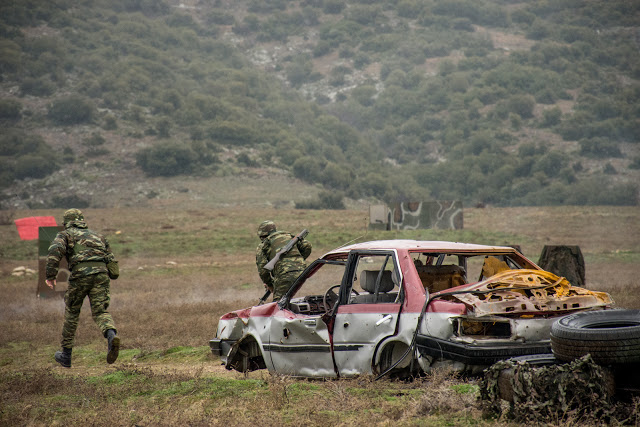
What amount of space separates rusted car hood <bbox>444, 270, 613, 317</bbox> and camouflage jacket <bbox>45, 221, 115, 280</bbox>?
16.1ft

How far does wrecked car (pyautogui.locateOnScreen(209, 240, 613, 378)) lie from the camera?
5.98 metres

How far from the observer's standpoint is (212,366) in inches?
373

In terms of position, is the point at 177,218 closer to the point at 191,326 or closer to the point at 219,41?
the point at 191,326

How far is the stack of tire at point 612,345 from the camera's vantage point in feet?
16.2

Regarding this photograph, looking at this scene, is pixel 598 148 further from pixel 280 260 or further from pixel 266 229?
pixel 280 260

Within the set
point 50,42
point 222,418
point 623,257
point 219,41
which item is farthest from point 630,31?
point 222,418

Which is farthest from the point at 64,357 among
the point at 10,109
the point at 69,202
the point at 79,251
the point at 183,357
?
the point at 10,109

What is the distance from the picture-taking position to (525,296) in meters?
6.27

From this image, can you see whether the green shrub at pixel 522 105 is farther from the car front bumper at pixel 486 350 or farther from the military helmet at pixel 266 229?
the car front bumper at pixel 486 350

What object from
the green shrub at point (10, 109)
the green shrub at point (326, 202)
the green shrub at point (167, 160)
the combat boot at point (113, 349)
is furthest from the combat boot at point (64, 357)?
the green shrub at point (10, 109)

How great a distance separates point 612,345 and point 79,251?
6536mm

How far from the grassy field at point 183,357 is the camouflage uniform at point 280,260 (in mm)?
1272

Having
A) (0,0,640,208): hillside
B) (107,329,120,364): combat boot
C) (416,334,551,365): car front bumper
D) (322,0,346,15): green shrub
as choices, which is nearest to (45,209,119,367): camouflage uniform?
(107,329,120,364): combat boot

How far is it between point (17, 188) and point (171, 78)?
37.5 metres
